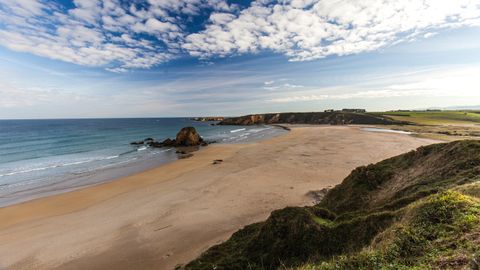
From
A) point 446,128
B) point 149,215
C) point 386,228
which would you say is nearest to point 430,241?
point 386,228

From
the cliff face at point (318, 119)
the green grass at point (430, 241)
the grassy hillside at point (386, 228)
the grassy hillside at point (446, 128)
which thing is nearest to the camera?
the green grass at point (430, 241)

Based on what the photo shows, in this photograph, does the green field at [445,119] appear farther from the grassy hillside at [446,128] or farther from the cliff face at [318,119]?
the cliff face at [318,119]

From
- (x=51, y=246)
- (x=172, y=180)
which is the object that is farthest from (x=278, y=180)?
(x=51, y=246)

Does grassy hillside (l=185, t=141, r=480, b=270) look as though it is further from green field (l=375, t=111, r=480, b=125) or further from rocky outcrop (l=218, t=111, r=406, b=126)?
rocky outcrop (l=218, t=111, r=406, b=126)

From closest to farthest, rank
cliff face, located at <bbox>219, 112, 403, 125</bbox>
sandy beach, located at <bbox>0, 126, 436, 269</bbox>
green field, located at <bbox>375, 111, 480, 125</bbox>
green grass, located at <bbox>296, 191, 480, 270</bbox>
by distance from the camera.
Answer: green grass, located at <bbox>296, 191, 480, 270</bbox> → sandy beach, located at <bbox>0, 126, 436, 269</bbox> → green field, located at <bbox>375, 111, 480, 125</bbox> → cliff face, located at <bbox>219, 112, 403, 125</bbox>

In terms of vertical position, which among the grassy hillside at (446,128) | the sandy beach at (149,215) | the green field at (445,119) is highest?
the green field at (445,119)

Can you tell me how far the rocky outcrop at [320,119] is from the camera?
81.1 metres

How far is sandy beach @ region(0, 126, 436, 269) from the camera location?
920cm

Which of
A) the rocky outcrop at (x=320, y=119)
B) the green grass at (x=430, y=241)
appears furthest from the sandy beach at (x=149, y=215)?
the rocky outcrop at (x=320, y=119)

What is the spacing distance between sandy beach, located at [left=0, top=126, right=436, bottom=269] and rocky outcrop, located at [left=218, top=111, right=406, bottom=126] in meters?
67.5

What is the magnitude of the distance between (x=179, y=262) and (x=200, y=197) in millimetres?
6780

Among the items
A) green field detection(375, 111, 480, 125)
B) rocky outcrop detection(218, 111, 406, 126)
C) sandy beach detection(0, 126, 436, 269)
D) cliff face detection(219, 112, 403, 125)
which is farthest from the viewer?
cliff face detection(219, 112, 403, 125)

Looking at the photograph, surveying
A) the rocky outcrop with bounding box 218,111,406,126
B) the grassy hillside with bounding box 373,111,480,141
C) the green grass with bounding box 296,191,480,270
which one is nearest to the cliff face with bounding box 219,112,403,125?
the rocky outcrop with bounding box 218,111,406,126

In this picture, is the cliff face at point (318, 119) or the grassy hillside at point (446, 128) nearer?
the grassy hillside at point (446, 128)
